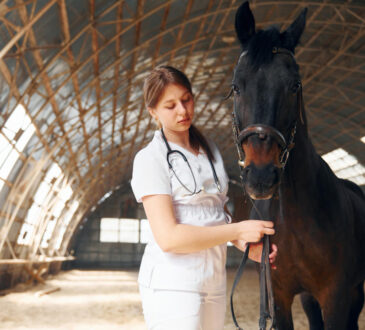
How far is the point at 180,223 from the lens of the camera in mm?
2016

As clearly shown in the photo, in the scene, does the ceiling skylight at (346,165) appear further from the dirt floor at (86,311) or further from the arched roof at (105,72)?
the dirt floor at (86,311)

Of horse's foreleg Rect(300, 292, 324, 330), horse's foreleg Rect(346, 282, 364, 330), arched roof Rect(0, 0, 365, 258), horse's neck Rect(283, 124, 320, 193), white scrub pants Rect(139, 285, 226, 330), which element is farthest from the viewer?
arched roof Rect(0, 0, 365, 258)

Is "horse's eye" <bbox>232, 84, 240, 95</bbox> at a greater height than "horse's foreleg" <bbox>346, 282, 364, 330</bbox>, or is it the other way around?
"horse's eye" <bbox>232, 84, 240, 95</bbox>

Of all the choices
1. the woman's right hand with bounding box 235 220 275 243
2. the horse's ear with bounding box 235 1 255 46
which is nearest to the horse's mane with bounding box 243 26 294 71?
the horse's ear with bounding box 235 1 255 46

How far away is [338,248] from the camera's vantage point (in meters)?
3.63

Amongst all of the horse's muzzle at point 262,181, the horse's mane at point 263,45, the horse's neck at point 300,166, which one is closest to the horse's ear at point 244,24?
the horse's mane at point 263,45

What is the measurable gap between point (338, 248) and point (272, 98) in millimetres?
1614

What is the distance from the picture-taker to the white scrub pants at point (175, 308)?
1891mm

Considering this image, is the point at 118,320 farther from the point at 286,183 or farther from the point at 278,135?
the point at 278,135

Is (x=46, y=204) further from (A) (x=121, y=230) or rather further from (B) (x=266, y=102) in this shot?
(A) (x=121, y=230)

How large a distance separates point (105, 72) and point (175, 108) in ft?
47.1

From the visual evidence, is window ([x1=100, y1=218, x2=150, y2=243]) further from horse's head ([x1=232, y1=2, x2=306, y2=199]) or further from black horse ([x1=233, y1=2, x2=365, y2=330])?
horse's head ([x1=232, y1=2, x2=306, y2=199])

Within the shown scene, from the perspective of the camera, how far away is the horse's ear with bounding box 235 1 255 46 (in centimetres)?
309

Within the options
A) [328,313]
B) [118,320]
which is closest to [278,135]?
[328,313]
